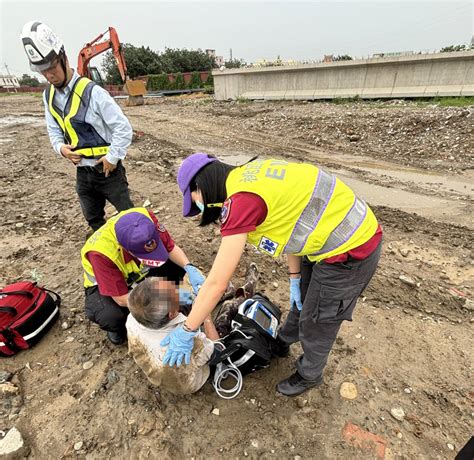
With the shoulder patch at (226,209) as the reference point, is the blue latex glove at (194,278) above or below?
below

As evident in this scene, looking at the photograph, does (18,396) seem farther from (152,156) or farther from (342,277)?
(152,156)

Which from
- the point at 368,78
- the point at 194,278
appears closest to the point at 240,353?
the point at 194,278

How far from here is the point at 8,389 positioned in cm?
204

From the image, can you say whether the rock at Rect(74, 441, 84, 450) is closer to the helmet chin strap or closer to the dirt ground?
the dirt ground

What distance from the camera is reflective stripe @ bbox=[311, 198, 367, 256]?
1.41 m

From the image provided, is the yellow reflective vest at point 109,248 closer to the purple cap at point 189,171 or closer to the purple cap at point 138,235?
the purple cap at point 138,235

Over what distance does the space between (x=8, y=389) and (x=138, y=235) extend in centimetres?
133

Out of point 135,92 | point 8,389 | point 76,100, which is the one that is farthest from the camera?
point 135,92

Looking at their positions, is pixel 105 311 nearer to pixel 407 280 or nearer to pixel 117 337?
pixel 117 337

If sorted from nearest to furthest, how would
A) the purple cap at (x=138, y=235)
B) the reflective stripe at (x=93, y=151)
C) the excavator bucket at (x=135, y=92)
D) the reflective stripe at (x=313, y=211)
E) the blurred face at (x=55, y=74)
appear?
the reflective stripe at (x=313, y=211) < the purple cap at (x=138, y=235) < the blurred face at (x=55, y=74) < the reflective stripe at (x=93, y=151) < the excavator bucket at (x=135, y=92)

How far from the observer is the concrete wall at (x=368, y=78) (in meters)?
10.4

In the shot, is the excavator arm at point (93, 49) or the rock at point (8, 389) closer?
the rock at point (8, 389)

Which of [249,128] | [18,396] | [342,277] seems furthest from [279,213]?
[249,128]

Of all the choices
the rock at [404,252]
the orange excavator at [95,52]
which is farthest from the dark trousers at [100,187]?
the orange excavator at [95,52]
